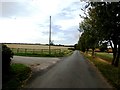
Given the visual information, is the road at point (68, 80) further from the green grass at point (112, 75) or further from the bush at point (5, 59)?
the bush at point (5, 59)

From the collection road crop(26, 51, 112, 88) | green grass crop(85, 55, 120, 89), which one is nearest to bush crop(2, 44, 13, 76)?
road crop(26, 51, 112, 88)

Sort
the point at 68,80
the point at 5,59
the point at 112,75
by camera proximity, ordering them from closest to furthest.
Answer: the point at 68,80 → the point at 5,59 → the point at 112,75

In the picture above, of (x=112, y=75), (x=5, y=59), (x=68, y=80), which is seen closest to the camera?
(x=68, y=80)

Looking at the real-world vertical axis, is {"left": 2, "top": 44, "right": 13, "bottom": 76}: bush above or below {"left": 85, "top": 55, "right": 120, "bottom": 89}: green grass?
above

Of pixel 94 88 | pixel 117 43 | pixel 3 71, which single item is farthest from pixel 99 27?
pixel 94 88

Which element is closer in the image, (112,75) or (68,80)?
(68,80)

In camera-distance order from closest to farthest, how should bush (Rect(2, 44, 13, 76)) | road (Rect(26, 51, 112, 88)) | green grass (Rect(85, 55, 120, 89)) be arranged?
road (Rect(26, 51, 112, 88)) → green grass (Rect(85, 55, 120, 89)) → bush (Rect(2, 44, 13, 76))

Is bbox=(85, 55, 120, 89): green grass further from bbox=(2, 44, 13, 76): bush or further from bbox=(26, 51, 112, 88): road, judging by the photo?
bbox=(2, 44, 13, 76): bush

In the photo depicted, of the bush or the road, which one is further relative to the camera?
the bush

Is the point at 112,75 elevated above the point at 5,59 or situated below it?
below

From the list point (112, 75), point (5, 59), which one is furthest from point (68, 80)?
point (112, 75)

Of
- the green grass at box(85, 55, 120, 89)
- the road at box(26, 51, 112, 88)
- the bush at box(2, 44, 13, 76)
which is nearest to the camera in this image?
the road at box(26, 51, 112, 88)

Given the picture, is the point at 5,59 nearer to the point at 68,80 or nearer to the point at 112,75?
the point at 68,80

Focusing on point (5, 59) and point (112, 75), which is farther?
point (112, 75)
